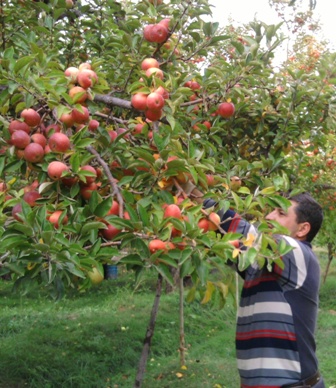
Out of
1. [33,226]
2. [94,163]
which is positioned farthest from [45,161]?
[33,226]

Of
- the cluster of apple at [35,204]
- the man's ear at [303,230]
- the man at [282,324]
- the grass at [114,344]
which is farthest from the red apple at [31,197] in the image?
the grass at [114,344]

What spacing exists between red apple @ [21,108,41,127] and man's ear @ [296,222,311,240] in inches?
46.4

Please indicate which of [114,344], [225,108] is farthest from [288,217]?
[114,344]

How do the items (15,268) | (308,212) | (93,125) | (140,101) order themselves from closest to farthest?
(15,268), (140,101), (93,125), (308,212)

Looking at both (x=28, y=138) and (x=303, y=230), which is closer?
(x=28, y=138)

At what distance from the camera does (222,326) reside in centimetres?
783

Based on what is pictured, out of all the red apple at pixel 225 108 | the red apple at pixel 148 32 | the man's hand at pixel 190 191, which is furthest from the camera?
the red apple at pixel 225 108

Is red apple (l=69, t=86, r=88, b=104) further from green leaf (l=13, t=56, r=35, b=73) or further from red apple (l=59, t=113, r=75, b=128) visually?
green leaf (l=13, t=56, r=35, b=73)

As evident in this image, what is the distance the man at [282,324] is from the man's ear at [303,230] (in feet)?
0.33

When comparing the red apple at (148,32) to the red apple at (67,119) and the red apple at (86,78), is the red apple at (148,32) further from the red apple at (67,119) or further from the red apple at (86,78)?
the red apple at (67,119)

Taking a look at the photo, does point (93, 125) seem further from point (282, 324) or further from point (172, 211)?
point (282, 324)

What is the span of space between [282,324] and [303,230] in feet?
1.40

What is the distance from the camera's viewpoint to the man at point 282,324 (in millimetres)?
2164

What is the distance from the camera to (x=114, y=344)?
A: 6.35 m
